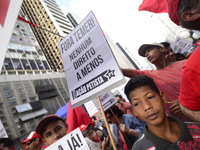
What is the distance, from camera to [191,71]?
29.5 inches

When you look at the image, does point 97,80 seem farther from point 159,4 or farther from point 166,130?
point 159,4

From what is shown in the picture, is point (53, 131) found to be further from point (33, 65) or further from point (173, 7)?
point (33, 65)

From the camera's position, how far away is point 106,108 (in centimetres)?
276

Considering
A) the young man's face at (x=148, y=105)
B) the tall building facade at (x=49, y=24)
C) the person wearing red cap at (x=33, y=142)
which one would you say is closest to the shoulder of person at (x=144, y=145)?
the young man's face at (x=148, y=105)

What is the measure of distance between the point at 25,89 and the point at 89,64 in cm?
2523

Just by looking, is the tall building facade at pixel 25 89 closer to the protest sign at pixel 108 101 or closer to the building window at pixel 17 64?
the building window at pixel 17 64

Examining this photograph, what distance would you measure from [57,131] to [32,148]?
1477mm

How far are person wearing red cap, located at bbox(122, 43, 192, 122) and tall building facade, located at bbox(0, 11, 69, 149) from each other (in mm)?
21823

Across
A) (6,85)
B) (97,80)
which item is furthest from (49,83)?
(97,80)

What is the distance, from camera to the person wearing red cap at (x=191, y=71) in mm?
747

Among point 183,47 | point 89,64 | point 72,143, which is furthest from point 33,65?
point 72,143

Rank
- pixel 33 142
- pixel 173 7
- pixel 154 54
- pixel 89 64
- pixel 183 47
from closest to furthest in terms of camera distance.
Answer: pixel 173 7, pixel 89 64, pixel 154 54, pixel 33 142, pixel 183 47

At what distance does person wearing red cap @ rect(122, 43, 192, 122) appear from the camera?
139 cm

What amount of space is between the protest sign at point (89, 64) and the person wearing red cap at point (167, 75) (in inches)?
24.1
